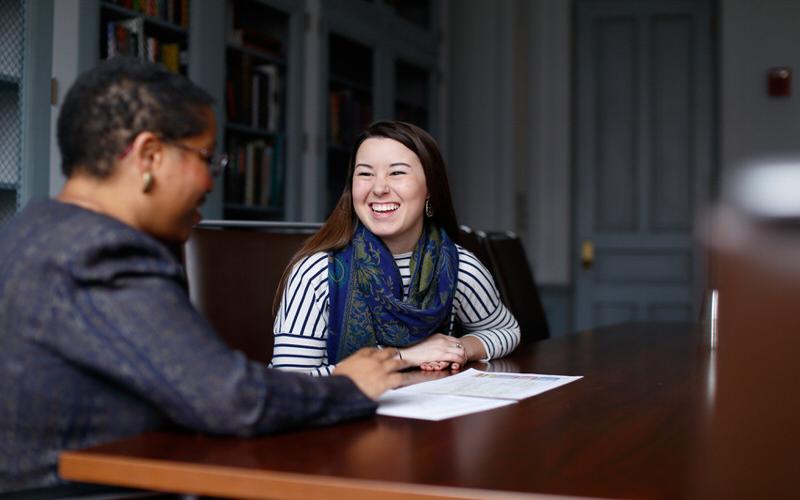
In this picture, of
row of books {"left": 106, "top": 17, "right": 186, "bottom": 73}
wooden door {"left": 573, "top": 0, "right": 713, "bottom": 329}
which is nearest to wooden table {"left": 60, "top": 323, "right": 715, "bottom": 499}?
row of books {"left": 106, "top": 17, "right": 186, "bottom": 73}

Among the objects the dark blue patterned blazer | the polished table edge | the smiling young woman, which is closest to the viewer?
the polished table edge

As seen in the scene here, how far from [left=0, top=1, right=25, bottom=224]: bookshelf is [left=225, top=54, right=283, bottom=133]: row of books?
3.00 feet

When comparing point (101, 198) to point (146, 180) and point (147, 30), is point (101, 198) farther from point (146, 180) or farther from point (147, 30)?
point (147, 30)

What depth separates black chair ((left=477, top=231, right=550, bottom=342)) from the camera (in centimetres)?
253

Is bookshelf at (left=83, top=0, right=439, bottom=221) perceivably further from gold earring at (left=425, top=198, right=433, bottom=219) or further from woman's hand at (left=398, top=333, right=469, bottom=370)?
woman's hand at (left=398, top=333, right=469, bottom=370)

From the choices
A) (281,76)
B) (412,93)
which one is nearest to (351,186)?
(281,76)

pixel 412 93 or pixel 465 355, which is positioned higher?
pixel 412 93

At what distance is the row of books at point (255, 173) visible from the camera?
3480 mm

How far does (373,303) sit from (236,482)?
950 mm

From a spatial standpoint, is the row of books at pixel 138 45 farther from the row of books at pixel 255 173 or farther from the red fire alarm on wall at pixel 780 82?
the red fire alarm on wall at pixel 780 82

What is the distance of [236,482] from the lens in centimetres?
76

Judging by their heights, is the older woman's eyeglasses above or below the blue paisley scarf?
above

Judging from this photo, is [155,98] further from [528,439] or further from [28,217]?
[528,439]

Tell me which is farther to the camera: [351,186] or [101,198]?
[351,186]
